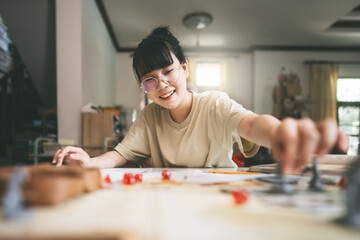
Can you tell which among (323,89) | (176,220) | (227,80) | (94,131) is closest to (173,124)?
(176,220)

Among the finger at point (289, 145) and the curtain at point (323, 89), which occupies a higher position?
the curtain at point (323, 89)

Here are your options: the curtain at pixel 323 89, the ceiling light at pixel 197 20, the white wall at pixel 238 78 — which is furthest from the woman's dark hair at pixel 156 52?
the curtain at pixel 323 89

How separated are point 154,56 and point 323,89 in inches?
248

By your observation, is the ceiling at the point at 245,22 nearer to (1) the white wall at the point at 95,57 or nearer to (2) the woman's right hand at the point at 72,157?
(1) the white wall at the point at 95,57

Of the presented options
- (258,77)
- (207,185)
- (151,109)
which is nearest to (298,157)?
(207,185)

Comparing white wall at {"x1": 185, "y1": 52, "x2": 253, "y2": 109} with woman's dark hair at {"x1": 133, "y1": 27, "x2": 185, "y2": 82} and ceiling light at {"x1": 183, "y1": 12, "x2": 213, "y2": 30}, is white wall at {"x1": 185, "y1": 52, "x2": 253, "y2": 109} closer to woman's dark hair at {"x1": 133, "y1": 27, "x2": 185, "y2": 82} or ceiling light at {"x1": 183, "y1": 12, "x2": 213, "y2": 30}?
ceiling light at {"x1": 183, "y1": 12, "x2": 213, "y2": 30}

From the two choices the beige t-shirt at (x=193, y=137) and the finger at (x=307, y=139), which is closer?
the finger at (x=307, y=139)

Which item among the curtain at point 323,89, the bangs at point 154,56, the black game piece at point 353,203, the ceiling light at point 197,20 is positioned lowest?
the black game piece at point 353,203

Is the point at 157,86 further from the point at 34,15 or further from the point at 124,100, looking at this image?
the point at 124,100

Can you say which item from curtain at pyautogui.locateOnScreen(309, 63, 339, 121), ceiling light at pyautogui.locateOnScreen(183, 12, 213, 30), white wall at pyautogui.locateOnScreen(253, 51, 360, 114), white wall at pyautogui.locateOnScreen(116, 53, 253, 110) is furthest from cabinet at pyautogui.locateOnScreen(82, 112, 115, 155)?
curtain at pyautogui.locateOnScreen(309, 63, 339, 121)

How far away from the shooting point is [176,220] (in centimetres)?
33

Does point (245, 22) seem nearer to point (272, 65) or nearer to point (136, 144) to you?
point (272, 65)

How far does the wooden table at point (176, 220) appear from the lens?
0.93 ft

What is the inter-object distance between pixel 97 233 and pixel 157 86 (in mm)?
932
